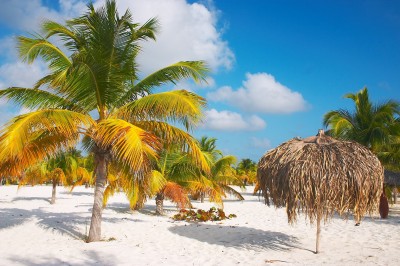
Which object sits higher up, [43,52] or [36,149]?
[43,52]

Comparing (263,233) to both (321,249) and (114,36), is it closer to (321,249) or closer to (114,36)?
(321,249)

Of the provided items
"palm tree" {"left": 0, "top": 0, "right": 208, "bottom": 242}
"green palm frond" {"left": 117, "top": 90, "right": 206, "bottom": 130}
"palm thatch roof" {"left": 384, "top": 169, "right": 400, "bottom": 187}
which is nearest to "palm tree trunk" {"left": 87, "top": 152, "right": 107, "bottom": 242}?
"palm tree" {"left": 0, "top": 0, "right": 208, "bottom": 242}

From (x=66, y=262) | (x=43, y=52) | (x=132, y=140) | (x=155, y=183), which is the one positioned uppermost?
(x=43, y=52)

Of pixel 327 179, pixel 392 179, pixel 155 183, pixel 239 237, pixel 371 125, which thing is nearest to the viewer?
pixel 327 179

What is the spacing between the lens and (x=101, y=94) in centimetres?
912

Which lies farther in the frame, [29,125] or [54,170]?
[54,170]

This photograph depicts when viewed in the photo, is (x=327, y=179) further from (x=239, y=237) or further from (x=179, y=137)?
(x=239, y=237)

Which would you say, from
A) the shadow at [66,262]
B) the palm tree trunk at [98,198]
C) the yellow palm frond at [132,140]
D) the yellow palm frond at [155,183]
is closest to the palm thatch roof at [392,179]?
the yellow palm frond at [155,183]

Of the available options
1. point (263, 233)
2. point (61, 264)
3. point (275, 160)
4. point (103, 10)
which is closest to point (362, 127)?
point (263, 233)

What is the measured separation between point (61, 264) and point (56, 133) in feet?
10.5

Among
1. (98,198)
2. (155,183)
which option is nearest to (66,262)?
(98,198)

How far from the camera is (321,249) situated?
28.9ft

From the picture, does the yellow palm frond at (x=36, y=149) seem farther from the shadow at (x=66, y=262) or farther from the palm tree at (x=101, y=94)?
the shadow at (x=66, y=262)

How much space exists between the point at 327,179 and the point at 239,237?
157 inches
